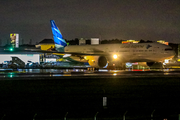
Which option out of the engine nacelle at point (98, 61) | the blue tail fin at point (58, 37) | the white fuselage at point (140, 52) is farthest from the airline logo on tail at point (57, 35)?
the engine nacelle at point (98, 61)

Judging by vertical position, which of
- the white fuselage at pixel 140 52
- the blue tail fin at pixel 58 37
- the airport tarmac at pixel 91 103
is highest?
the blue tail fin at pixel 58 37

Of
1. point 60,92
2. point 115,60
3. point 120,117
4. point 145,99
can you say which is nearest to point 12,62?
point 115,60

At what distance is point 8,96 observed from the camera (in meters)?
15.9

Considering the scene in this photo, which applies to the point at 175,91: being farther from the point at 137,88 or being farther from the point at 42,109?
the point at 42,109

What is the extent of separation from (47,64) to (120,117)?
2122 inches

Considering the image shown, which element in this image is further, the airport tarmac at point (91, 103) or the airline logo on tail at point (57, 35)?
the airline logo on tail at point (57, 35)

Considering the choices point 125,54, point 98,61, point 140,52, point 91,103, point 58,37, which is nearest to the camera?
point 91,103

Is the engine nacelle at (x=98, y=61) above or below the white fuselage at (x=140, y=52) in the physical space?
below

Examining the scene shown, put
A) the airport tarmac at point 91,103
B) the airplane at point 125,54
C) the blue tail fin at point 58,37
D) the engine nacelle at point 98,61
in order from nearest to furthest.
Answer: the airport tarmac at point 91,103, the engine nacelle at point 98,61, the airplane at point 125,54, the blue tail fin at point 58,37

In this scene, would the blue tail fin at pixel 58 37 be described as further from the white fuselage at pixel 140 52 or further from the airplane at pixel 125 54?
the white fuselage at pixel 140 52

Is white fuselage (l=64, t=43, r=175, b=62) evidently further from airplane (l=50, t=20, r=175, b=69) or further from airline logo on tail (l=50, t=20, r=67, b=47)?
airline logo on tail (l=50, t=20, r=67, b=47)

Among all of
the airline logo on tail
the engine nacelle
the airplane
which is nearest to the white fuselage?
the airplane

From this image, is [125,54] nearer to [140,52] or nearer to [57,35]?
[140,52]

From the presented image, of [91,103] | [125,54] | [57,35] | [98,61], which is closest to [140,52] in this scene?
[125,54]
